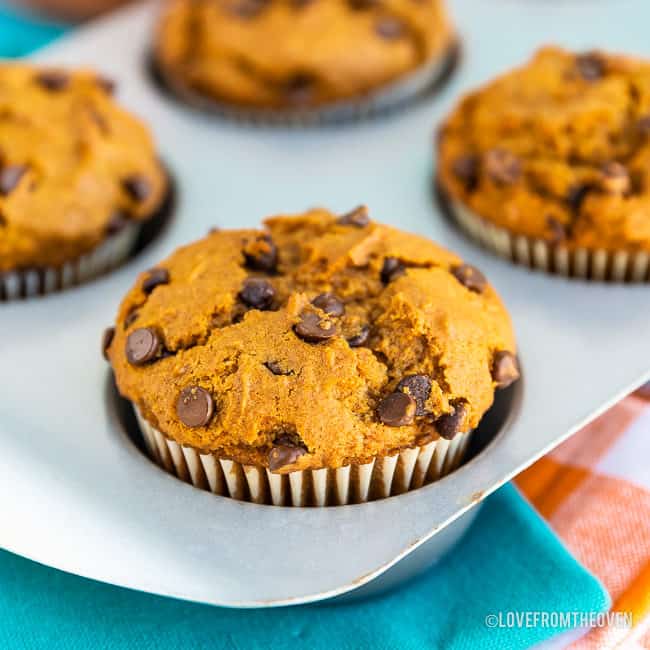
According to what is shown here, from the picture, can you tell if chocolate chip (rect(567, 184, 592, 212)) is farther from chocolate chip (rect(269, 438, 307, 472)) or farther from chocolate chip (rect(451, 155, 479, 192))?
chocolate chip (rect(269, 438, 307, 472))

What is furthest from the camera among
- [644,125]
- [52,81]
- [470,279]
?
[52,81]

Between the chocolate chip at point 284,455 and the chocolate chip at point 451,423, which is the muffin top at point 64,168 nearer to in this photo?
the chocolate chip at point 284,455

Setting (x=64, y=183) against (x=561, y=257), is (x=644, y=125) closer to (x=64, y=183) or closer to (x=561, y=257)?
(x=561, y=257)

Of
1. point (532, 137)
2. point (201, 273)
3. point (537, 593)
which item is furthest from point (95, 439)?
point (532, 137)

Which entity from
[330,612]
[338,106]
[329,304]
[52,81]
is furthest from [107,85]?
[330,612]

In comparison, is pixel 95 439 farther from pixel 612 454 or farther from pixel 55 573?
pixel 612 454

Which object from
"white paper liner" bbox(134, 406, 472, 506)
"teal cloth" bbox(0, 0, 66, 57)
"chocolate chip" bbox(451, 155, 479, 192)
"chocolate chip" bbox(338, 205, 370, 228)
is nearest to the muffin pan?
"white paper liner" bbox(134, 406, 472, 506)

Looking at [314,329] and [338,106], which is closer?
[314,329]

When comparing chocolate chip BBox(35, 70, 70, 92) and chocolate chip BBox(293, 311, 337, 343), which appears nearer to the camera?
chocolate chip BBox(293, 311, 337, 343)
